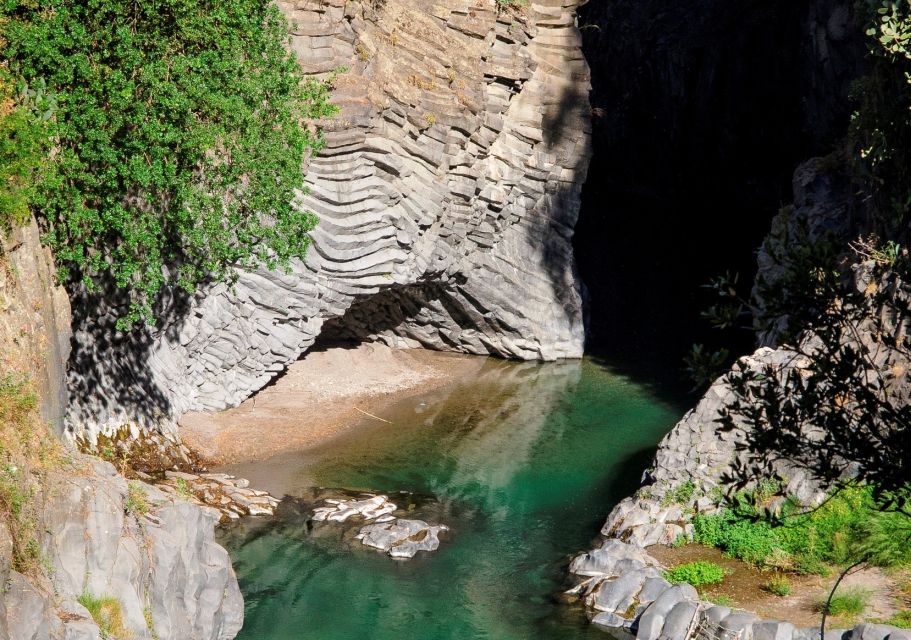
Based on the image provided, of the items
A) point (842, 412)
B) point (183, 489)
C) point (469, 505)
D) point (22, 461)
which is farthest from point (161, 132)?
point (842, 412)

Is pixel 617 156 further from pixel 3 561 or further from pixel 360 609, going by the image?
pixel 3 561

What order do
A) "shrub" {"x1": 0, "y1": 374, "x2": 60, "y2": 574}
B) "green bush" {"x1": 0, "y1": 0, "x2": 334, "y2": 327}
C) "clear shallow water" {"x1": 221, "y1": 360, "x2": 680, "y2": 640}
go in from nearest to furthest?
"shrub" {"x1": 0, "y1": 374, "x2": 60, "y2": 574} < "green bush" {"x1": 0, "y1": 0, "x2": 334, "y2": 327} < "clear shallow water" {"x1": 221, "y1": 360, "x2": 680, "y2": 640}

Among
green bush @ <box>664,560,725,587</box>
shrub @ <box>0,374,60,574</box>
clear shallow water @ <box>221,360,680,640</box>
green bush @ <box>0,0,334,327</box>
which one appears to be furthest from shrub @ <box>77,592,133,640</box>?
green bush @ <box>664,560,725,587</box>

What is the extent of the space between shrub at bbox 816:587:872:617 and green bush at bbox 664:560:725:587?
1613mm

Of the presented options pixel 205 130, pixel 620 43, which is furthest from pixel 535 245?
pixel 620 43

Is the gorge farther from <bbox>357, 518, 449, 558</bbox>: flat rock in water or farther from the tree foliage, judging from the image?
the tree foliage

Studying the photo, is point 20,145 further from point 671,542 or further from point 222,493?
point 671,542

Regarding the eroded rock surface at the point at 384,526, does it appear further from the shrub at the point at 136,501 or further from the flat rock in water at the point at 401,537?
the shrub at the point at 136,501

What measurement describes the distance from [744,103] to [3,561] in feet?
105

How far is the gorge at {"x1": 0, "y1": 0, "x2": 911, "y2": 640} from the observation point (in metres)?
13.3

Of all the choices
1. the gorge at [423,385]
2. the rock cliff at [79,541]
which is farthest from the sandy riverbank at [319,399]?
the rock cliff at [79,541]

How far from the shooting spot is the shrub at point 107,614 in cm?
1107

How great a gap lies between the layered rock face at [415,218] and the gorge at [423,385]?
0.07 metres

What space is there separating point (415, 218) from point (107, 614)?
12.4 meters
